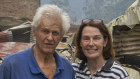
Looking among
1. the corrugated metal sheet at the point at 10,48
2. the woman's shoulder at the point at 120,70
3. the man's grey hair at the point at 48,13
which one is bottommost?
the corrugated metal sheet at the point at 10,48

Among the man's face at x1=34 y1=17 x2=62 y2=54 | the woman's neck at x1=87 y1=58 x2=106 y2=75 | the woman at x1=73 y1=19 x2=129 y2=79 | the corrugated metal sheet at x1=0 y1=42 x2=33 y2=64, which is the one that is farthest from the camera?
the corrugated metal sheet at x1=0 y1=42 x2=33 y2=64

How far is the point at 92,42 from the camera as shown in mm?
2625

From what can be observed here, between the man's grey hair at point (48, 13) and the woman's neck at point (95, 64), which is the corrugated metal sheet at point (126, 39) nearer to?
the woman's neck at point (95, 64)

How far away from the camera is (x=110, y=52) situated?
2852 millimetres

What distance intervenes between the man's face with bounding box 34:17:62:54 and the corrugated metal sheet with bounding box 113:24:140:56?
356 centimetres

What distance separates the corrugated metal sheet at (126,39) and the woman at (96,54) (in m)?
3.08

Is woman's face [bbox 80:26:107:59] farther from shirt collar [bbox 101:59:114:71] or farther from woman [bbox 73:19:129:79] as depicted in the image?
shirt collar [bbox 101:59:114:71]

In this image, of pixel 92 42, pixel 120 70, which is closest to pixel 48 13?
pixel 92 42

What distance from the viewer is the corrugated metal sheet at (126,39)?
586 cm

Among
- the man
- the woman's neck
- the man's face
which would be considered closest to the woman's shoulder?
the woman's neck

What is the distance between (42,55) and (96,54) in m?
0.63

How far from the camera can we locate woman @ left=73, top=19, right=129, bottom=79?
8.42ft

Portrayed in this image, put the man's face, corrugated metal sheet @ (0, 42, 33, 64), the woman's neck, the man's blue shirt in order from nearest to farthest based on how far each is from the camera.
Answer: the man's blue shirt < the man's face < the woman's neck < corrugated metal sheet @ (0, 42, 33, 64)

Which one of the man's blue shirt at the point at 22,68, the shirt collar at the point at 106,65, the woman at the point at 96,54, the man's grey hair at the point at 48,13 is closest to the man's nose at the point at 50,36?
the man's grey hair at the point at 48,13
